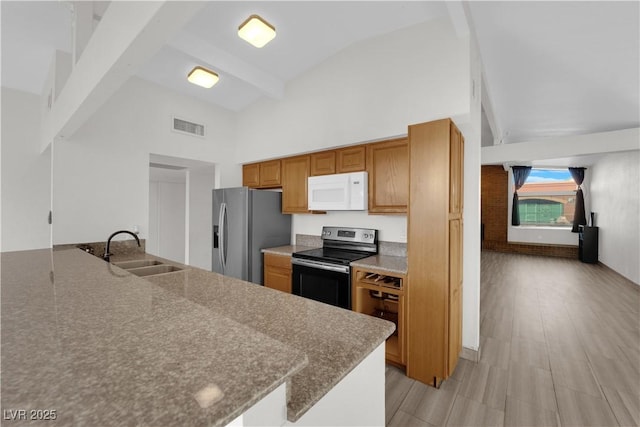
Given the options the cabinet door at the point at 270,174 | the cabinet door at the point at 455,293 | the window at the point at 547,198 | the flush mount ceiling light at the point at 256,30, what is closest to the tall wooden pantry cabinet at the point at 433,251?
the cabinet door at the point at 455,293

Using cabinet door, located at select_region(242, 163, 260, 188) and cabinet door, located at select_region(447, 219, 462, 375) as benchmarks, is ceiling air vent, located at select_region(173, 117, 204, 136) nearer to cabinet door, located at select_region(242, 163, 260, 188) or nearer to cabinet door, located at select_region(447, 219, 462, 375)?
cabinet door, located at select_region(242, 163, 260, 188)

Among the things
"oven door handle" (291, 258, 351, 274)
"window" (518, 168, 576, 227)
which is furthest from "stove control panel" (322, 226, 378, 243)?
"window" (518, 168, 576, 227)

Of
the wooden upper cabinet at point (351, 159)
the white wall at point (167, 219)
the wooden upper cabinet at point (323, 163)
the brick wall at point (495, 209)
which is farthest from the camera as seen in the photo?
the brick wall at point (495, 209)

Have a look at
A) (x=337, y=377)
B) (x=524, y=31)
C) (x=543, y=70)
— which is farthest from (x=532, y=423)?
(x=543, y=70)

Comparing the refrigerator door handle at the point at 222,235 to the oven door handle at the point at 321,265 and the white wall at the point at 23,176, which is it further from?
the white wall at the point at 23,176

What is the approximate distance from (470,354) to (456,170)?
5.53ft

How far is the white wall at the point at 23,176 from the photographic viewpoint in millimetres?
3055

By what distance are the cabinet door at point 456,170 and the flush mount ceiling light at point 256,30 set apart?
5.56 feet

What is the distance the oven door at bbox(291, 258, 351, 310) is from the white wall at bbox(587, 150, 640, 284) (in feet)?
19.2

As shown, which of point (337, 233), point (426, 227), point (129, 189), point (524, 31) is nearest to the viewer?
point (426, 227)

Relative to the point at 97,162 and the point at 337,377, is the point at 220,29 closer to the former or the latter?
the point at 97,162

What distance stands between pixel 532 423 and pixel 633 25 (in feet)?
10.6

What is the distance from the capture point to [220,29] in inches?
101

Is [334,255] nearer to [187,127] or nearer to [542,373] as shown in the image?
[542,373]
